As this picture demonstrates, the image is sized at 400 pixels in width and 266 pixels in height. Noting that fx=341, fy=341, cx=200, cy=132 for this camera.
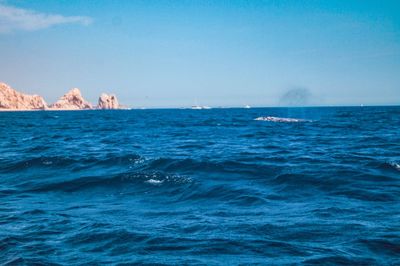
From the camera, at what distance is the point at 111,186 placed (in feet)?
48.9

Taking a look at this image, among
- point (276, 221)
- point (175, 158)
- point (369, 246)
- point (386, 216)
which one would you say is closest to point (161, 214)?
point (276, 221)

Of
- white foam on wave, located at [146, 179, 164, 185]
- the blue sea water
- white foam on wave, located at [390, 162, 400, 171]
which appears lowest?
white foam on wave, located at [146, 179, 164, 185]

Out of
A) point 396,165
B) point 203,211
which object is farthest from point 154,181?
point 396,165

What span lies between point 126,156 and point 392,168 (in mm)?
15122

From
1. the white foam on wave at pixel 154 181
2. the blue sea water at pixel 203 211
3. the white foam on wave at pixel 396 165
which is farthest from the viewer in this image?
the white foam on wave at pixel 396 165

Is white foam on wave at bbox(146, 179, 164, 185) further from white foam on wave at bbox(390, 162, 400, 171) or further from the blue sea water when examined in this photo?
white foam on wave at bbox(390, 162, 400, 171)

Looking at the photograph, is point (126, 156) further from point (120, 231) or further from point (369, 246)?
point (369, 246)

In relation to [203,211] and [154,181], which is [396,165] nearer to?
[203,211]

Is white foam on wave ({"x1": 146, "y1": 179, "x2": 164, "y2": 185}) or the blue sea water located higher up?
the blue sea water

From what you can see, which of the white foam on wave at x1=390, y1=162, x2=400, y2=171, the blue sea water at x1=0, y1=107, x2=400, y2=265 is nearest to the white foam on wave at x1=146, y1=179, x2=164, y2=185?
the blue sea water at x1=0, y1=107, x2=400, y2=265

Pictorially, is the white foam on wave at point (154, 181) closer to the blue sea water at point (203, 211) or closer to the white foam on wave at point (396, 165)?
the blue sea water at point (203, 211)

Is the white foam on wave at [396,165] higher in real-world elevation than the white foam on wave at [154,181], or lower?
higher

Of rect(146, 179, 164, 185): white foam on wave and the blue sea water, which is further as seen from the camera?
rect(146, 179, 164, 185): white foam on wave

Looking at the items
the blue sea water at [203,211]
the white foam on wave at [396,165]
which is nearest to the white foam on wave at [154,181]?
the blue sea water at [203,211]
